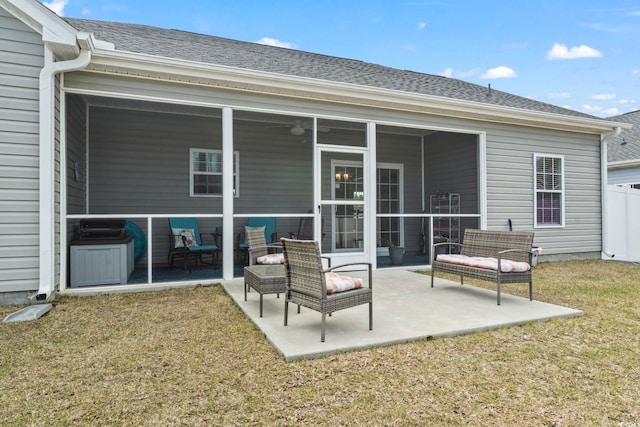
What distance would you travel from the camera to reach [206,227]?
7816 mm

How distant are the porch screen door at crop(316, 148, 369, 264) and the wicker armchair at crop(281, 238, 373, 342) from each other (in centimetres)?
292

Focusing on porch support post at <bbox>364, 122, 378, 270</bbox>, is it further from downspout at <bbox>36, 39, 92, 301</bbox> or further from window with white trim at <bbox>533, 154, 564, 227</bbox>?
downspout at <bbox>36, 39, 92, 301</bbox>

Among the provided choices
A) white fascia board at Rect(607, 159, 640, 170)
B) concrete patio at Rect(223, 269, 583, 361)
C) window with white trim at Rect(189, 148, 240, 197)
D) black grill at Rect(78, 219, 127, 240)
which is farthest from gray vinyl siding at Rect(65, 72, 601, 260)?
white fascia board at Rect(607, 159, 640, 170)

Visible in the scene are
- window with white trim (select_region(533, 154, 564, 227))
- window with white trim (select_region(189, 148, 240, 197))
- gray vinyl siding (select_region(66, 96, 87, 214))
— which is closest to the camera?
gray vinyl siding (select_region(66, 96, 87, 214))

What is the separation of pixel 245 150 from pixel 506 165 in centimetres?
548

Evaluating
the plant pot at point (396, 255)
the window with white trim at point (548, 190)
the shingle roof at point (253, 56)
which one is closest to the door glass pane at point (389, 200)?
the plant pot at point (396, 255)

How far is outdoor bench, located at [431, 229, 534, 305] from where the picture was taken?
4.32 meters

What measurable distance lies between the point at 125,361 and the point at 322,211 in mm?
3954

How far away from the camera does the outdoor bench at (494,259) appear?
4.32 metres

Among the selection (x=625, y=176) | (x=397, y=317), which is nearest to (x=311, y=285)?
(x=397, y=317)

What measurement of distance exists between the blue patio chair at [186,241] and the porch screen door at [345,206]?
216 centimetres

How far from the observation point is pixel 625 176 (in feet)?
40.1

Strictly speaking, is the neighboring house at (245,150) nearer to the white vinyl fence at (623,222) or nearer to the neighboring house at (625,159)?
the white vinyl fence at (623,222)

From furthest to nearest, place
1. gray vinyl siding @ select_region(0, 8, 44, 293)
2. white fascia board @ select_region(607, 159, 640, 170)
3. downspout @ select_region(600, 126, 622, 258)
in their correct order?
1. white fascia board @ select_region(607, 159, 640, 170)
2. downspout @ select_region(600, 126, 622, 258)
3. gray vinyl siding @ select_region(0, 8, 44, 293)
